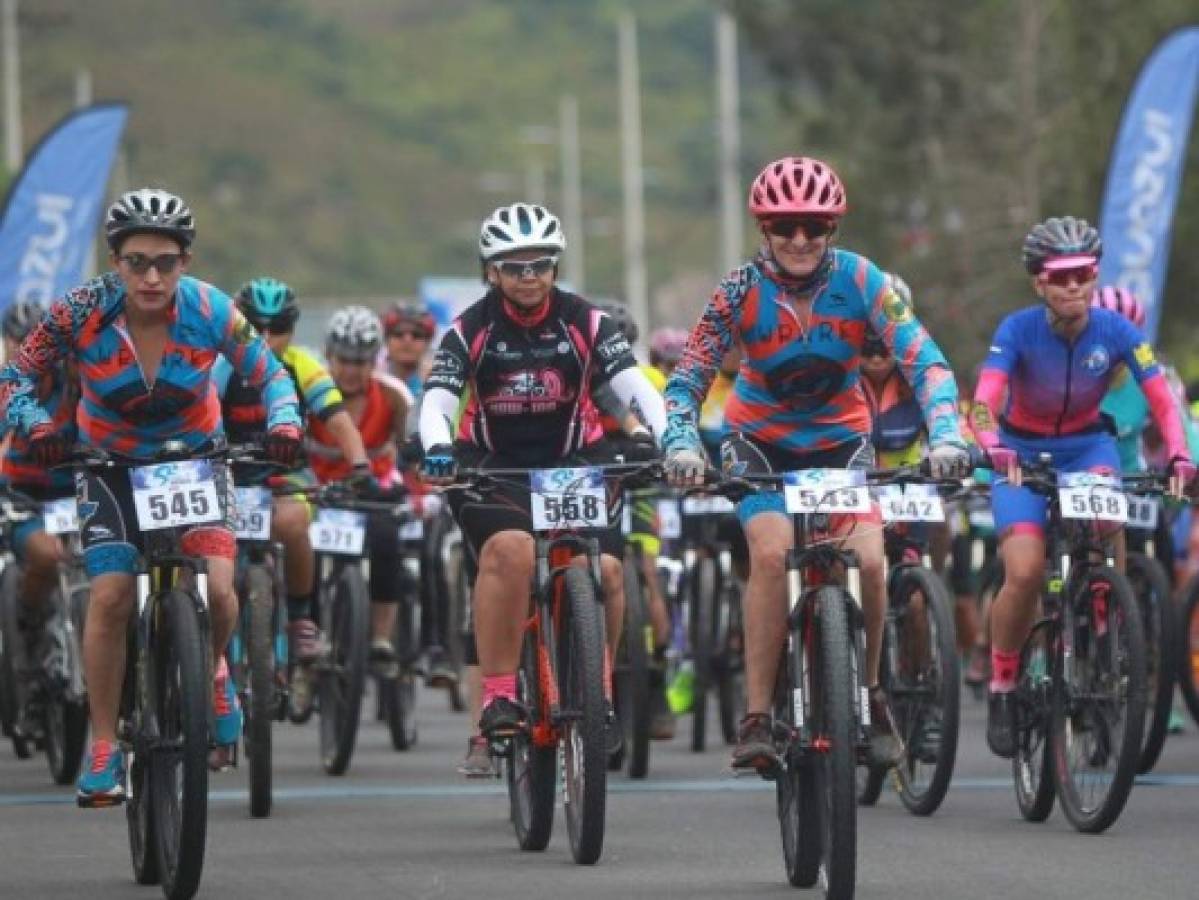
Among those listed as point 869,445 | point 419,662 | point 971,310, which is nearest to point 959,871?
point 869,445

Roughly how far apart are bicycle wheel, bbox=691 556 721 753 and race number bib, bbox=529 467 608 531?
4.93m

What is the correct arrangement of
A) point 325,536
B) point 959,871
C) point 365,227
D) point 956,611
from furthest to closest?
point 365,227 < point 956,611 < point 325,536 < point 959,871

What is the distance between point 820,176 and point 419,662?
6.61 metres

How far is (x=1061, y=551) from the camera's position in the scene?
13055 mm

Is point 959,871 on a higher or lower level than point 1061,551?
lower

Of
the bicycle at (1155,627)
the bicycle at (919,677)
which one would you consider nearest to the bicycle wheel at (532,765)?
the bicycle at (919,677)

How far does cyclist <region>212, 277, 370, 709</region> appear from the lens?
1473 centimetres

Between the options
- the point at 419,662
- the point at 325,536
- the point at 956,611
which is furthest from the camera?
the point at 956,611

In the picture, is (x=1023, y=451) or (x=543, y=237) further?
(x=1023, y=451)

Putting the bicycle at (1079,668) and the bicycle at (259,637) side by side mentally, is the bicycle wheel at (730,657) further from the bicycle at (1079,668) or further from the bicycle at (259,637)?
the bicycle at (1079,668)

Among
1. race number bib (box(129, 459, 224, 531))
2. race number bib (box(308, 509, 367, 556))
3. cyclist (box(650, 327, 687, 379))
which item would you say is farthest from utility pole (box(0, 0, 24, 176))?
race number bib (box(129, 459, 224, 531))

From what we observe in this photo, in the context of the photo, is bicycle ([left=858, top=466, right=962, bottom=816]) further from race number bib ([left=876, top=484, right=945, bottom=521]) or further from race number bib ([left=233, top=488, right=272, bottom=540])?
race number bib ([left=233, top=488, right=272, bottom=540])

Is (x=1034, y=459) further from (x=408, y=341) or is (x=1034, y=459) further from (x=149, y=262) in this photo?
(x=408, y=341)

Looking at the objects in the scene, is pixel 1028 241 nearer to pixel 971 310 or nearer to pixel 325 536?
pixel 325 536
